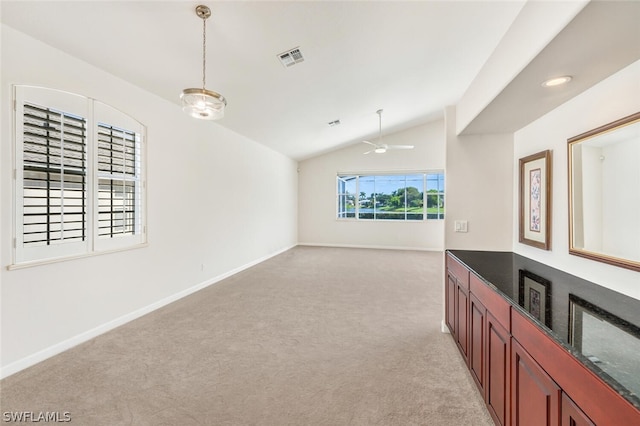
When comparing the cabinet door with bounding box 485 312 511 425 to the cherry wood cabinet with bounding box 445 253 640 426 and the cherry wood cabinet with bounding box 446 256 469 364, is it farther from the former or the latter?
the cherry wood cabinet with bounding box 446 256 469 364

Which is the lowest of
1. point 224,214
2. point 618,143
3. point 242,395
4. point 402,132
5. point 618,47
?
point 242,395

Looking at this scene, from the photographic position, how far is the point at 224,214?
16.9 ft

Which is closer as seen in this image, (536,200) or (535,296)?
(535,296)

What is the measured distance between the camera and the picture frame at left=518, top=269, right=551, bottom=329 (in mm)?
1210

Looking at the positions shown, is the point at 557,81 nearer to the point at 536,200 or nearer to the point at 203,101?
the point at 536,200

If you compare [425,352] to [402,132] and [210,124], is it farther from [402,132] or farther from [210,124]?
[402,132]

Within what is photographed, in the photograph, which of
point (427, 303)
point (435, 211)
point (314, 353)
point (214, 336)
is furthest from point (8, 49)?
point (435, 211)

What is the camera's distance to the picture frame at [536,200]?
218 cm

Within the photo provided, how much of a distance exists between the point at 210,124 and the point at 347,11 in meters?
3.01

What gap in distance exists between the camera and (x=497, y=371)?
5.15 ft

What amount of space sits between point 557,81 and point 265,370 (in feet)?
9.41

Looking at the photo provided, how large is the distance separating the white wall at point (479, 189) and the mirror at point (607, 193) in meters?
0.89

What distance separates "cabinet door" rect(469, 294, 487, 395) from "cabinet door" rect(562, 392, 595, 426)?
2.65 feet

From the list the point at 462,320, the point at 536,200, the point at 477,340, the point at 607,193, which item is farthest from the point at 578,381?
the point at 536,200
